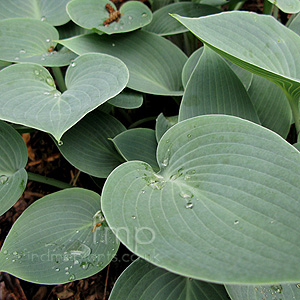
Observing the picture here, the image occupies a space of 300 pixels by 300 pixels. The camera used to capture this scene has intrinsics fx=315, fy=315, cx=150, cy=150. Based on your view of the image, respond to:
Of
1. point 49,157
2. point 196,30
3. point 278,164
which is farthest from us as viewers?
point 49,157

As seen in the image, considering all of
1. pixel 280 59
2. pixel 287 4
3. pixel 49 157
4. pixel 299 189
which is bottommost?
pixel 49 157

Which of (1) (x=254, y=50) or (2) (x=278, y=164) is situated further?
(1) (x=254, y=50)

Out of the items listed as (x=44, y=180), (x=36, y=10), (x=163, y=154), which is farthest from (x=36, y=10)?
(x=163, y=154)

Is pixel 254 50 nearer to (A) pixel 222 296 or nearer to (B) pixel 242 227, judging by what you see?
(B) pixel 242 227

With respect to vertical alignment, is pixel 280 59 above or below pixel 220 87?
above

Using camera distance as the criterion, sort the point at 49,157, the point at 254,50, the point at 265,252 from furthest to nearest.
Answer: the point at 49,157 → the point at 254,50 → the point at 265,252

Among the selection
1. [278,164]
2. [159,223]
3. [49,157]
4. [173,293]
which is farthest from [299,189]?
[49,157]
